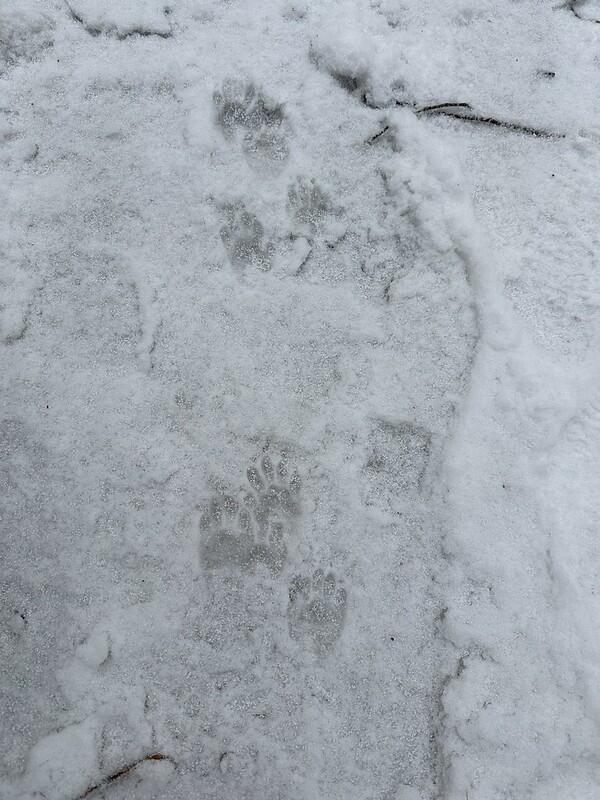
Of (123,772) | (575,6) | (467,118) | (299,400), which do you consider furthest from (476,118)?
(123,772)

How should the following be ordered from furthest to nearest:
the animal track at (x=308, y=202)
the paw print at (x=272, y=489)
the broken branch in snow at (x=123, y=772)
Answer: the animal track at (x=308, y=202) < the paw print at (x=272, y=489) < the broken branch in snow at (x=123, y=772)

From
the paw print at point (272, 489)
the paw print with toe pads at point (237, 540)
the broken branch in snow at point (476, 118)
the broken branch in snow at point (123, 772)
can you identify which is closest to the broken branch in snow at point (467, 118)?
the broken branch in snow at point (476, 118)

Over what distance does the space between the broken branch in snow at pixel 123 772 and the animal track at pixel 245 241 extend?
1.00m

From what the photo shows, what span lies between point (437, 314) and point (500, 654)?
2.31 ft

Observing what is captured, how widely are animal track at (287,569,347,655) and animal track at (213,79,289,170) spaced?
960 millimetres

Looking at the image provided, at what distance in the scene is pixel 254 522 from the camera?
1279mm

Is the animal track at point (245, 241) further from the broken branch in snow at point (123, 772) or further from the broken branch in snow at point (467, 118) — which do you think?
the broken branch in snow at point (123, 772)

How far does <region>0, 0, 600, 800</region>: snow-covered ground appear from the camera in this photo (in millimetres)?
Result: 1200

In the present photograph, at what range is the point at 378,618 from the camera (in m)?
1.25

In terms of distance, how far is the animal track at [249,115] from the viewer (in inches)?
55.7

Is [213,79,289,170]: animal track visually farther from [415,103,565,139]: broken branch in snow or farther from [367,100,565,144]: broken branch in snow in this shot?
[415,103,565,139]: broken branch in snow

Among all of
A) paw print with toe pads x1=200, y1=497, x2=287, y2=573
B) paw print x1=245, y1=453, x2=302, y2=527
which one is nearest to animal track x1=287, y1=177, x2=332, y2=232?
paw print x1=245, y1=453, x2=302, y2=527

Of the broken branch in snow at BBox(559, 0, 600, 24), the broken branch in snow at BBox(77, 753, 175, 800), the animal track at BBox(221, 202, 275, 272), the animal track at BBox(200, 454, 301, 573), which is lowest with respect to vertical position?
the broken branch in snow at BBox(77, 753, 175, 800)

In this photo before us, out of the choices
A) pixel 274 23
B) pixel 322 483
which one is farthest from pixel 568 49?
pixel 322 483
